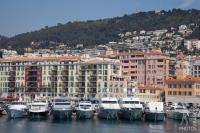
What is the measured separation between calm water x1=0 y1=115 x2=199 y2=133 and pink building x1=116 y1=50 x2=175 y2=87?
5567cm

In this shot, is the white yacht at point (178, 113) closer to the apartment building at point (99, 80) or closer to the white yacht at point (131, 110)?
the white yacht at point (131, 110)

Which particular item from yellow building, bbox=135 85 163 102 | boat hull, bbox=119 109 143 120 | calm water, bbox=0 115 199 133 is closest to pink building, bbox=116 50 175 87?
yellow building, bbox=135 85 163 102

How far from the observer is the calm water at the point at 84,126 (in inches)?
3317

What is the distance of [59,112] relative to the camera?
4065 inches

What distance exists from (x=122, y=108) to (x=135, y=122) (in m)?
5.96

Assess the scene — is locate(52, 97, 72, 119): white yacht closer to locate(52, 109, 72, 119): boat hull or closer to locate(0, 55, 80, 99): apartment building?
locate(52, 109, 72, 119): boat hull

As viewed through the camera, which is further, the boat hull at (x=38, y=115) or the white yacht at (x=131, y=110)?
Answer: the boat hull at (x=38, y=115)

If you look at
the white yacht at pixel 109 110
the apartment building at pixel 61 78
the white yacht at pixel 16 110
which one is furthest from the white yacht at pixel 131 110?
the apartment building at pixel 61 78

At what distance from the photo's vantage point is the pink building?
159 m

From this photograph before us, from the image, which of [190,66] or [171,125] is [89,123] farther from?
[190,66]

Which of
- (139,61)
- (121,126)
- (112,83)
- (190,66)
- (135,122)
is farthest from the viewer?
(190,66)

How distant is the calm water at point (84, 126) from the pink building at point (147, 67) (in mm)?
55668

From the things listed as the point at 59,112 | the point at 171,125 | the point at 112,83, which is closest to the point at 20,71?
the point at 112,83

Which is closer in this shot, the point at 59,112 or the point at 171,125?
the point at 171,125
